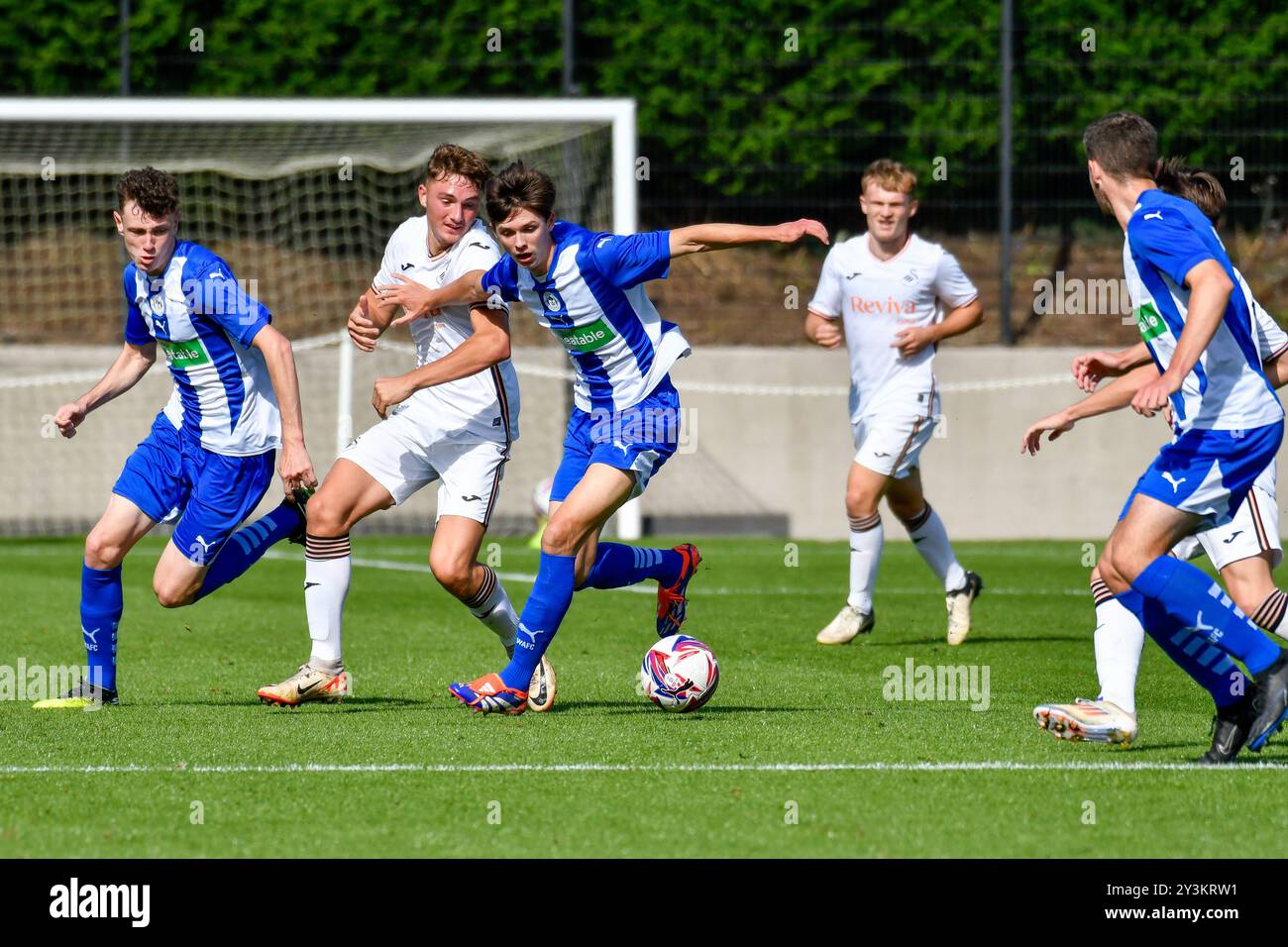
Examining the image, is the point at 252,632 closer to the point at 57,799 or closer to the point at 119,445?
the point at 57,799

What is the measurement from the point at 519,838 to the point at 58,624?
5927mm

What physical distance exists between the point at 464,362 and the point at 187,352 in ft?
3.64

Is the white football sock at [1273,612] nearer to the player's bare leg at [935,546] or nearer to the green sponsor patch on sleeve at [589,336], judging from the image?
the green sponsor patch on sleeve at [589,336]

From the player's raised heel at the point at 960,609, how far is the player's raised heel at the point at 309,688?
3.34m

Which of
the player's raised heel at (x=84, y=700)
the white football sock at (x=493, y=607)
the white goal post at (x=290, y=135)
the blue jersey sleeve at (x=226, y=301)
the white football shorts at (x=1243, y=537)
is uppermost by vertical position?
the white goal post at (x=290, y=135)

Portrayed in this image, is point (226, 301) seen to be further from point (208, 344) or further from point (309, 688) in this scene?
point (309, 688)

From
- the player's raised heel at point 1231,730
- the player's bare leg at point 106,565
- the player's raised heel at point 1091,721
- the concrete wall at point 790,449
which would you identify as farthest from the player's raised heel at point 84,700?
the concrete wall at point 790,449

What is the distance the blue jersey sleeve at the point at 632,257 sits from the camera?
20.8 feet

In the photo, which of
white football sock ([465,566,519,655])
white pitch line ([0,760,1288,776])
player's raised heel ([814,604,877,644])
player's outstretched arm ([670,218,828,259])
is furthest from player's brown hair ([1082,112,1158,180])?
player's raised heel ([814,604,877,644])

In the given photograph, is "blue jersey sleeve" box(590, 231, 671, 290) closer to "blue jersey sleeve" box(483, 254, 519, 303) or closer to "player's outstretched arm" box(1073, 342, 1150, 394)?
"blue jersey sleeve" box(483, 254, 519, 303)

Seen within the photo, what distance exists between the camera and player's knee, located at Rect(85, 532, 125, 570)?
6.76 metres

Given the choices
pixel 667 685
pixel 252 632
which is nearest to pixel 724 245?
pixel 667 685

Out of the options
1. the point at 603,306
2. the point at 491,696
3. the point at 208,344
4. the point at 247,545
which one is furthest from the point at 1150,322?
the point at 247,545

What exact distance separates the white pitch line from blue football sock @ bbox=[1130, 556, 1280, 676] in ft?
1.18
